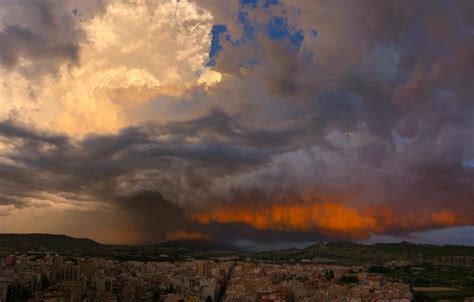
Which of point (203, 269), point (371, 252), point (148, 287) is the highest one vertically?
point (371, 252)

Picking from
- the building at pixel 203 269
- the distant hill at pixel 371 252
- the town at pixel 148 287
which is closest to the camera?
the town at pixel 148 287

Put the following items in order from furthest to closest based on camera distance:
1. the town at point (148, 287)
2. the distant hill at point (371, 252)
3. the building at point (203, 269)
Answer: the distant hill at point (371, 252) < the building at point (203, 269) < the town at point (148, 287)

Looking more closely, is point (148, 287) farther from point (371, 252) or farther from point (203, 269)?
point (371, 252)

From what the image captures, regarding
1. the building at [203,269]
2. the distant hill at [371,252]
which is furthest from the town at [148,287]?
the distant hill at [371,252]

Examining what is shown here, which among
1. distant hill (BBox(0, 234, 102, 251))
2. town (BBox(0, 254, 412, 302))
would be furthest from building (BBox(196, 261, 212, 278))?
distant hill (BBox(0, 234, 102, 251))

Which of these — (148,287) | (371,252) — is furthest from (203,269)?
(371,252)

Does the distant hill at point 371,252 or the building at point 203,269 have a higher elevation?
the distant hill at point 371,252

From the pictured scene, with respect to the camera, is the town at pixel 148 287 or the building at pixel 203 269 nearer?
the town at pixel 148 287

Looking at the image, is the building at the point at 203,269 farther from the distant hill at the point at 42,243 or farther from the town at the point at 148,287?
the distant hill at the point at 42,243

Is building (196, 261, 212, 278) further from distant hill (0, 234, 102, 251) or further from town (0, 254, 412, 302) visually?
distant hill (0, 234, 102, 251)
